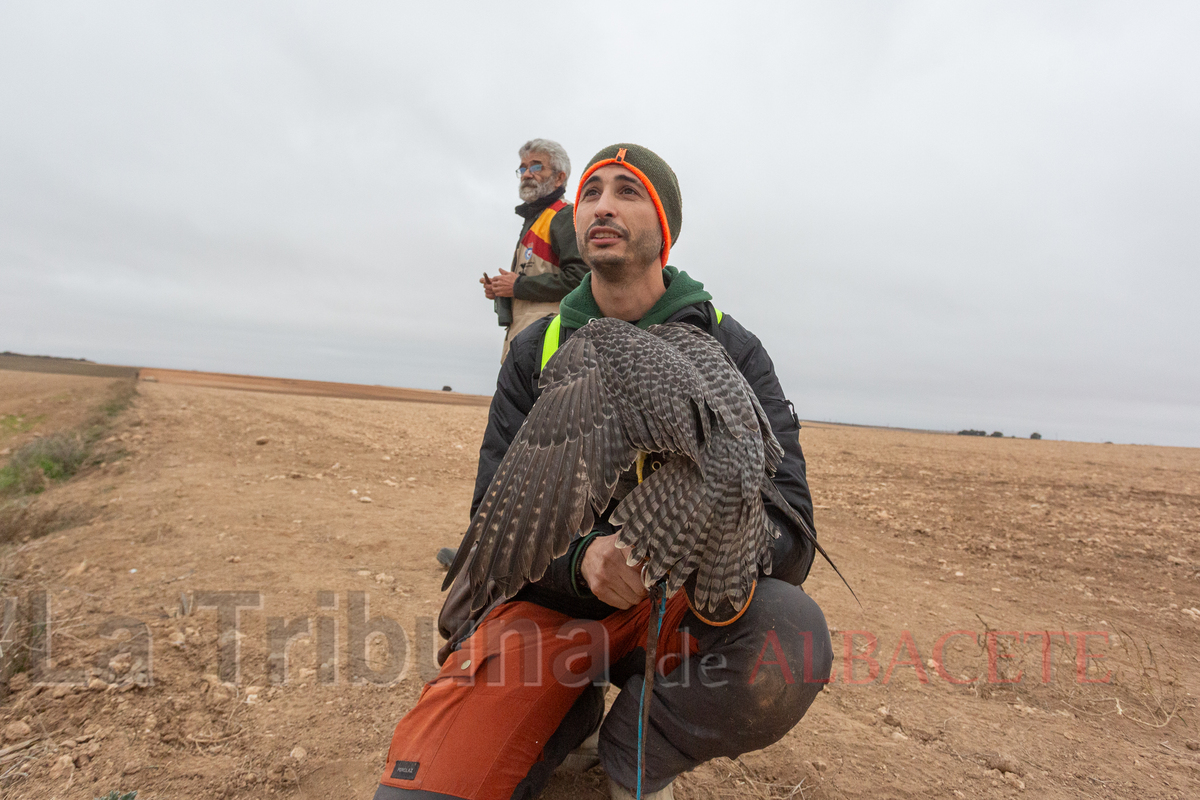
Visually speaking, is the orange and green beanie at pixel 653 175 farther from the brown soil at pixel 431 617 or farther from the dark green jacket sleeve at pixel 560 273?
the brown soil at pixel 431 617

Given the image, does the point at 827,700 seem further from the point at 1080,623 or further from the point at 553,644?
the point at 1080,623

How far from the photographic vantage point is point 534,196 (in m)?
4.83

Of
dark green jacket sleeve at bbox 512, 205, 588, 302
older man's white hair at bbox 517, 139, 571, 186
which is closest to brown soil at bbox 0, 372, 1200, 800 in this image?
dark green jacket sleeve at bbox 512, 205, 588, 302

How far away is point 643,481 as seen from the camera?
76.9 inches

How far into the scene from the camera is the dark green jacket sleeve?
170 inches

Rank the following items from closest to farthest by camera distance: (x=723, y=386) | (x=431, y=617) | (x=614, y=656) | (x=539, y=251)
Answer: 1. (x=723, y=386)
2. (x=614, y=656)
3. (x=431, y=617)
4. (x=539, y=251)

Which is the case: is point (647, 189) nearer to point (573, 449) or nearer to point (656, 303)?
point (656, 303)

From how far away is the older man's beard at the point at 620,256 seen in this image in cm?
255

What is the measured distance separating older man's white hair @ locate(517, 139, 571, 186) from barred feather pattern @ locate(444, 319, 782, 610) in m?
3.16

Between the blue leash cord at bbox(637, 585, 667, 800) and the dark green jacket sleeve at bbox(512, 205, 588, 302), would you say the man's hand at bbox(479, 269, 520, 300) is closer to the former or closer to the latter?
the dark green jacket sleeve at bbox(512, 205, 588, 302)

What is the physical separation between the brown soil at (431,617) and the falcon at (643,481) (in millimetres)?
1180

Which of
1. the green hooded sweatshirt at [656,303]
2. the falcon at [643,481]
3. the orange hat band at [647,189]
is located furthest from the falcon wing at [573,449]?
the orange hat band at [647,189]

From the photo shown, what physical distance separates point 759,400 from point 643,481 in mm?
800

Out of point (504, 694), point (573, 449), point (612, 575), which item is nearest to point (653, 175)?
point (573, 449)
